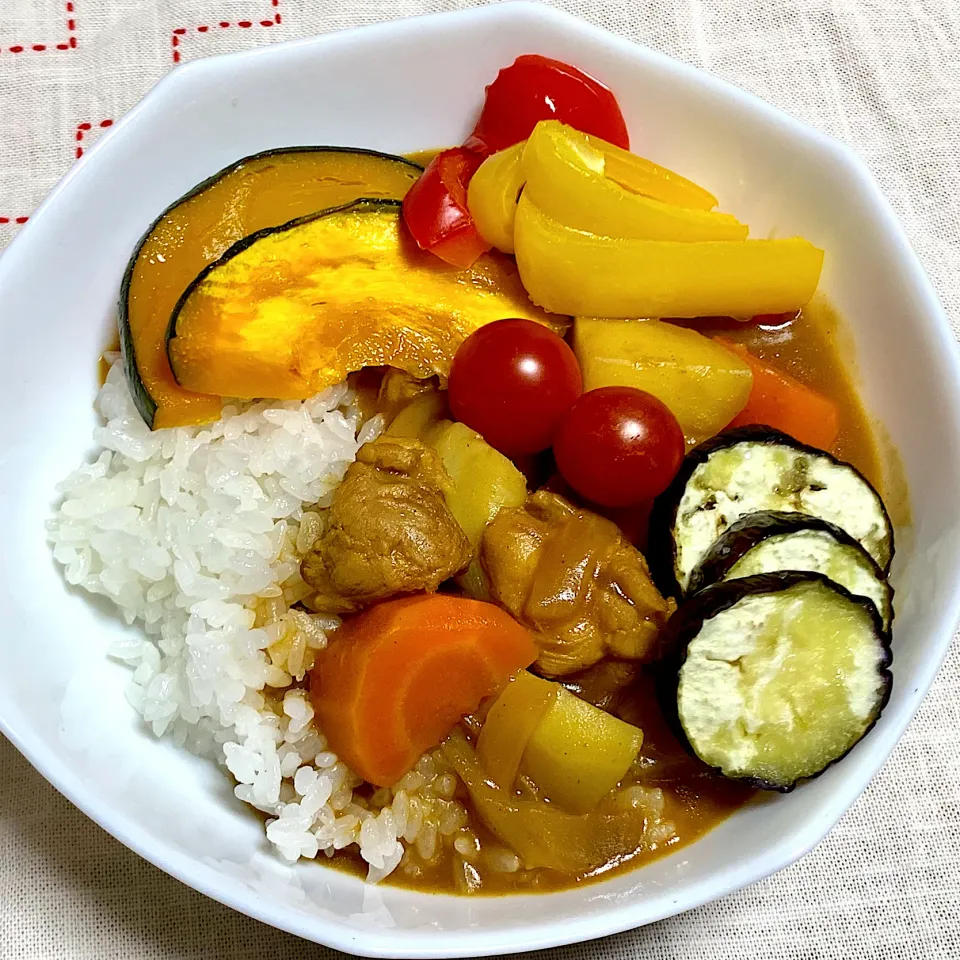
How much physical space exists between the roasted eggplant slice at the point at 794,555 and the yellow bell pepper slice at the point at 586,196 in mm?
924

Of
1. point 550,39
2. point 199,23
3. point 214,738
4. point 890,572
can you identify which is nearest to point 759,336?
point 890,572

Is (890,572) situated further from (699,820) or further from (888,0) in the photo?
(888,0)

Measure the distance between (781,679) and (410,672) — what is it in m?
0.91

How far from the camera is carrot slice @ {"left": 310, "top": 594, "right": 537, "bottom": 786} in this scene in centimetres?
236

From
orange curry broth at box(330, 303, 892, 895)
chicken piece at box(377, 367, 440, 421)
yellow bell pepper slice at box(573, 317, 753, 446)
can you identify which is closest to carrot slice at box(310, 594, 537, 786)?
orange curry broth at box(330, 303, 892, 895)

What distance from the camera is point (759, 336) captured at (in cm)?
299

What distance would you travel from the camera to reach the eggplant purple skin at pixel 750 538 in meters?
2.32

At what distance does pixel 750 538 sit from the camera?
233 cm

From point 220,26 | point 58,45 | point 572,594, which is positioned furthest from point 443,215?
point 58,45

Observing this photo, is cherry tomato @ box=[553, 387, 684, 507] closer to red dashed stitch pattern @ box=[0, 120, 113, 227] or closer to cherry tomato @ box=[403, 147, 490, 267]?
cherry tomato @ box=[403, 147, 490, 267]

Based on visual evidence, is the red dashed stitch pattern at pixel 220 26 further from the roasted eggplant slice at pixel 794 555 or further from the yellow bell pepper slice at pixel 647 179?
the roasted eggplant slice at pixel 794 555

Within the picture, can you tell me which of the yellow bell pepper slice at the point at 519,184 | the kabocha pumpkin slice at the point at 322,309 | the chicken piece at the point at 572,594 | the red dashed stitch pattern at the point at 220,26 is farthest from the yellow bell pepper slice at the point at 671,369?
the red dashed stitch pattern at the point at 220,26

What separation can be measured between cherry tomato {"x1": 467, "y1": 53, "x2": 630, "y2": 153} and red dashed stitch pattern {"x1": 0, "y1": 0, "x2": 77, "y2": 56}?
167cm

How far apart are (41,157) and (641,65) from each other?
6.93 ft
